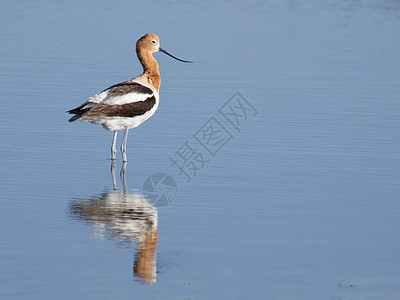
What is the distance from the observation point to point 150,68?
12438 millimetres

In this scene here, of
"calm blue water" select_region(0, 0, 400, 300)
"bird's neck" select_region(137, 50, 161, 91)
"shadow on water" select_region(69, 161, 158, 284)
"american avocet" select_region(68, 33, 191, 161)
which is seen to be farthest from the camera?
"bird's neck" select_region(137, 50, 161, 91)

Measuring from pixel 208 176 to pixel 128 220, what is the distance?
218 centimetres

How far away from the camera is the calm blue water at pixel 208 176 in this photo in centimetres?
668

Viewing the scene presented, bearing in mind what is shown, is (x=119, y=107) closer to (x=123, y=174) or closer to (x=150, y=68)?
(x=123, y=174)

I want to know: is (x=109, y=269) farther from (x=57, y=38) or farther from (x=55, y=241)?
(x=57, y=38)

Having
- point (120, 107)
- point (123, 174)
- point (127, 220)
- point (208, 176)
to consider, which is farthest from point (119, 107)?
point (127, 220)

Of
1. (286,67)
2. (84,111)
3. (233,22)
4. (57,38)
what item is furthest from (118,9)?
(84,111)

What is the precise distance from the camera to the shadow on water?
22.7ft

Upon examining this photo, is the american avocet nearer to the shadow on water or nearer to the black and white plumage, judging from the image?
the black and white plumage

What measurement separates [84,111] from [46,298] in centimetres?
508

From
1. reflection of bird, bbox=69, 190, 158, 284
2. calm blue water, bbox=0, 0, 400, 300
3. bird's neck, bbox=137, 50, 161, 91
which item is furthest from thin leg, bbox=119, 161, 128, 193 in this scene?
bird's neck, bbox=137, 50, 161, 91

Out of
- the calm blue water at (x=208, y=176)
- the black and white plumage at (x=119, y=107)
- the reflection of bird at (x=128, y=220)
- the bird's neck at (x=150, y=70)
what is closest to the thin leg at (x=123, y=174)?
the calm blue water at (x=208, y=176)

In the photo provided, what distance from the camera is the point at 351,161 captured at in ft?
35.2

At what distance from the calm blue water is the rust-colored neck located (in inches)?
28.1
